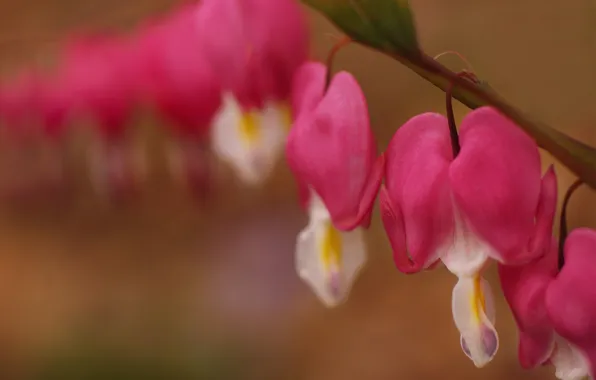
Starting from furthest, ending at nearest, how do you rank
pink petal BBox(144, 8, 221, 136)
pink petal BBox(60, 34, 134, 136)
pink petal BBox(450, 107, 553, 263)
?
pink petal BBox(60, 34, 134, 136) → pink petal BBox(144, 8, 221, 136) → pink petal BBox(450, 107, 553, 263)

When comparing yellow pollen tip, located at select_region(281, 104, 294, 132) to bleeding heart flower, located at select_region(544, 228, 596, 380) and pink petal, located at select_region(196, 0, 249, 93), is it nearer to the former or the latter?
pink petal, located at select_region(196, 0, 249, 93)

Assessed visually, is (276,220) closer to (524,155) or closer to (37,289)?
(37,289)

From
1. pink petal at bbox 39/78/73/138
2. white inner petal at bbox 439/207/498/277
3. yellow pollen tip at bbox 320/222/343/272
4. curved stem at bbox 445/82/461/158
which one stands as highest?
curved stem at bbox 445/82/461/158

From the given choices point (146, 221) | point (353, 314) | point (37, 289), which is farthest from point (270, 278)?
point (37, 289)

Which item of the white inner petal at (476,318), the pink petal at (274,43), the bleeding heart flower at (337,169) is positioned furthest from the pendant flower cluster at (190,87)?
the white inner petal at (476,318)

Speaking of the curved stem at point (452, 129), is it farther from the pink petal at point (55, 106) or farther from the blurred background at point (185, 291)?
the pink petal at point (55, 106)

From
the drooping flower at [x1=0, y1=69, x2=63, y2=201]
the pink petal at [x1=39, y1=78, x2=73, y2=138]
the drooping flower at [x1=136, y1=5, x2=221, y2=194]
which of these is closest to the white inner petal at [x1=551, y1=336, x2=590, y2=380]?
the drooping flower at [x1=136, y1=5, x2=221, y2=194]

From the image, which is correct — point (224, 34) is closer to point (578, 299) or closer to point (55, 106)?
point (578, 299)

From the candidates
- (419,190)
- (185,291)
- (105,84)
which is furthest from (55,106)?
(419,190)
